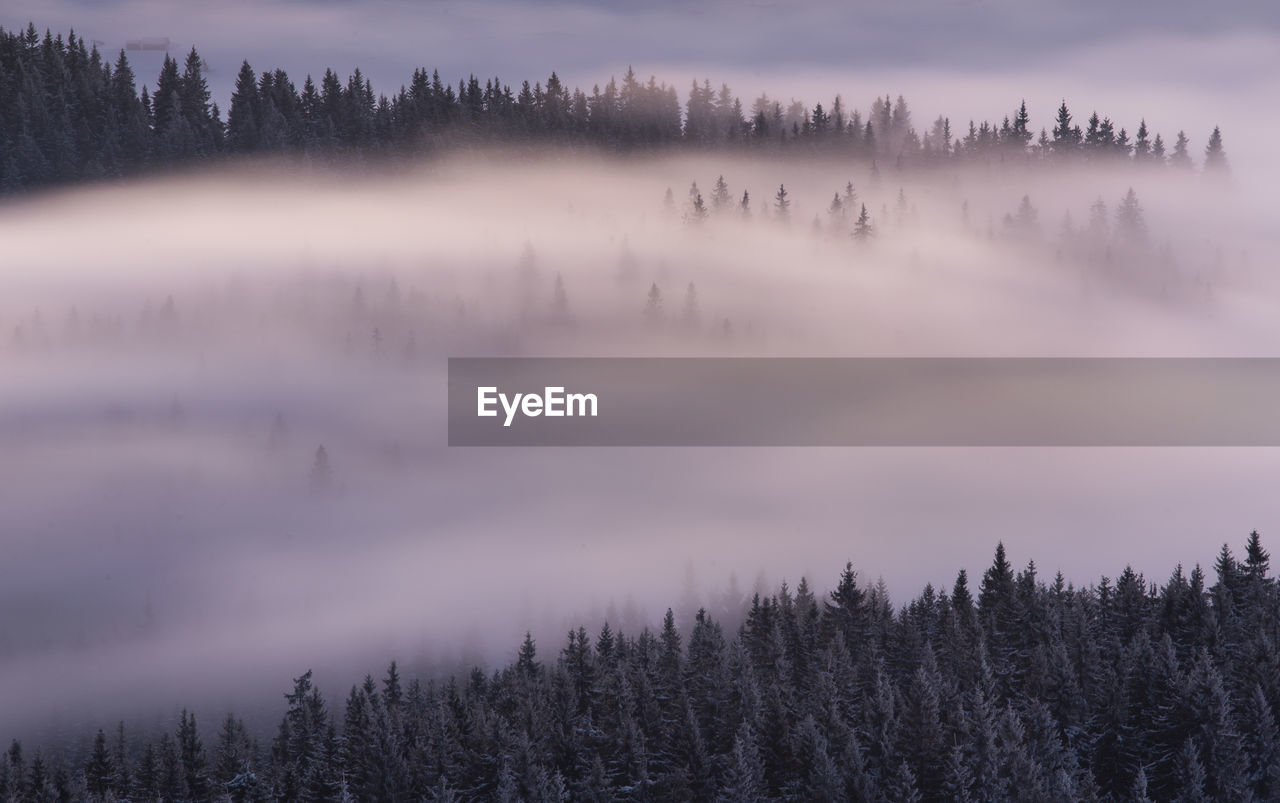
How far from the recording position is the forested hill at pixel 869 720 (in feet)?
333

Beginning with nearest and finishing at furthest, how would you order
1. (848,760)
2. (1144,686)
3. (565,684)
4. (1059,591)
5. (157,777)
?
(848,760)
(1144,686)
(565,684)
(157,777)
(1059,591)

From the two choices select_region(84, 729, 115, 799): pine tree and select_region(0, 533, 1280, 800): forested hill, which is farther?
select_region(84, 729, 115, 799): pine tree

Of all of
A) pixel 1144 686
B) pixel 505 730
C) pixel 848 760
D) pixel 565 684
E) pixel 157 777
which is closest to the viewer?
pixel 848 760

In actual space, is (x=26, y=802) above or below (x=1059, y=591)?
below

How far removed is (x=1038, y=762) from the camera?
101500mm

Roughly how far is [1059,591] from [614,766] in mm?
55776

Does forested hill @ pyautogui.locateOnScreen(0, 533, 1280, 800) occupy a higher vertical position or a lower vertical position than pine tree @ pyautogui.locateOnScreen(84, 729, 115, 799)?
higher

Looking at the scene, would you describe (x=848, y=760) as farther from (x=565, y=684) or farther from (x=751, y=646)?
(x=751, y=646)

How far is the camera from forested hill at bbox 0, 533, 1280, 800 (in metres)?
102

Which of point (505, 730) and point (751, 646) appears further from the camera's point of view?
point (751, 646)

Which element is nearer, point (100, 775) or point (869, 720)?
point (869, 720)

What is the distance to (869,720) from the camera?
4375 inches

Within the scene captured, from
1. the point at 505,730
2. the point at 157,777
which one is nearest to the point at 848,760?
the point at 505,730

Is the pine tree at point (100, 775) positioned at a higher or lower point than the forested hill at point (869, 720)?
lower
